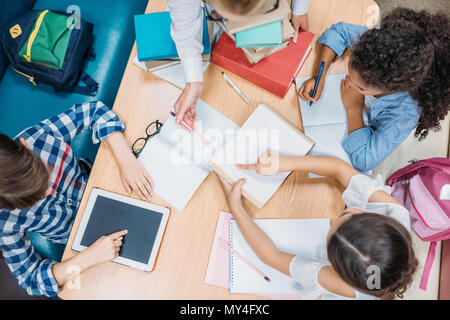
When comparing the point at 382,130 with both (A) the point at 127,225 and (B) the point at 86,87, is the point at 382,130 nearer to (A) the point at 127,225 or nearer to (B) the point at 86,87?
(A) the point at 127,225

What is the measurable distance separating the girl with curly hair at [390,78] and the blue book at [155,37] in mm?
451

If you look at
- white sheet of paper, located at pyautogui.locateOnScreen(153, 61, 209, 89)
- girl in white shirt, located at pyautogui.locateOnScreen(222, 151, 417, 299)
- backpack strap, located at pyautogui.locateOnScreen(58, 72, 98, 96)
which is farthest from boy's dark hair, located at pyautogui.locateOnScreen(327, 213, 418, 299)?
backpack strap, located at pyautogui.locateOnScreen(58, 72, 98, 96)

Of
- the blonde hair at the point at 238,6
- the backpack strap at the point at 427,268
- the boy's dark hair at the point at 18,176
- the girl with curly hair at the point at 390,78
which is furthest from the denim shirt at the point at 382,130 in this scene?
the boy's dark hair at the point at 18,176

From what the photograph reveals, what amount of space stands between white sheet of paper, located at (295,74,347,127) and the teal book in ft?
0.73

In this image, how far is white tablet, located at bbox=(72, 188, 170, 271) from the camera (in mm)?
→ 951

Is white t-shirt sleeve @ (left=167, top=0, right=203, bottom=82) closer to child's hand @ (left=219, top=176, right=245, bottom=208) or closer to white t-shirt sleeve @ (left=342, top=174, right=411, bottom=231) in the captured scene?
child's hand @ (left=219, top=176, right=245, bottom=208)

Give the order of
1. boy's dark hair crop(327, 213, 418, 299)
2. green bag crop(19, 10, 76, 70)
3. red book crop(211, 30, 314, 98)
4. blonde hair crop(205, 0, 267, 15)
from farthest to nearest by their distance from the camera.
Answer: green bag crop(19, 10, 76, 70), red book crop(211, 30, 314, 98), boy's dark hair crop(327, 213, 418, 299), blonde hair crop(205, 0, 267, 15)

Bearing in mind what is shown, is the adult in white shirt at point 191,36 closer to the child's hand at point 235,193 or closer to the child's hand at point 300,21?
the child's hand at point 300,21

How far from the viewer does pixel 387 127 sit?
1025mm

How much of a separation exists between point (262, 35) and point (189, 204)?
56cm

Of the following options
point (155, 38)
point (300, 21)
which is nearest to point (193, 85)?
point (155, 38)

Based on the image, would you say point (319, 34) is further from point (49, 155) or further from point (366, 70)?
point (49, 155)

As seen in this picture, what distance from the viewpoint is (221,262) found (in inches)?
38.4

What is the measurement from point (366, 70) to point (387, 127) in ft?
0.73
